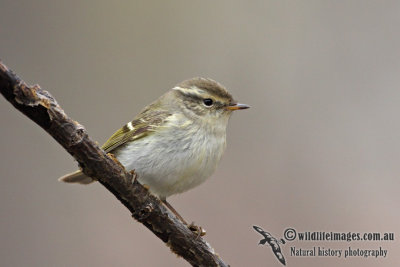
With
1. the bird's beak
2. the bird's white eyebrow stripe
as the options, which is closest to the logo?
the bird's beak

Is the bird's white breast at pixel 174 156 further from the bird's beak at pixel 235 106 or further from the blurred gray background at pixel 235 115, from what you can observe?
the blurred gray background at pixel 235 115

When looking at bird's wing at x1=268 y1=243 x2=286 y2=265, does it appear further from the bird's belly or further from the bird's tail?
the bird's tail

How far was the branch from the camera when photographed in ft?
6.03

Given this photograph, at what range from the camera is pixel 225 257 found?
406 centimetres

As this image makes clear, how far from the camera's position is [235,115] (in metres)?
5.06

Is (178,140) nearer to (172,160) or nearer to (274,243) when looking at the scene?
(172,160)

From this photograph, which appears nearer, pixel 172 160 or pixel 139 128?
pixel 172 160

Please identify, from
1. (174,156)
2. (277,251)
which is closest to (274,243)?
(277,251)

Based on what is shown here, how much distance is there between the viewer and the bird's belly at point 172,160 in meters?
3.03

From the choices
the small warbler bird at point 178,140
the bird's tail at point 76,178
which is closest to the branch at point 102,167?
the small warbler bird at point 178,140

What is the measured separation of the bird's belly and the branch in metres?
0.50

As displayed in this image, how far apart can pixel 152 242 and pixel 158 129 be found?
1703mm

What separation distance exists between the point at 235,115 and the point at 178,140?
203 centimetres

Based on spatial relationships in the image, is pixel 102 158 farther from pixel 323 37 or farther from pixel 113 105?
pixel 323 37
